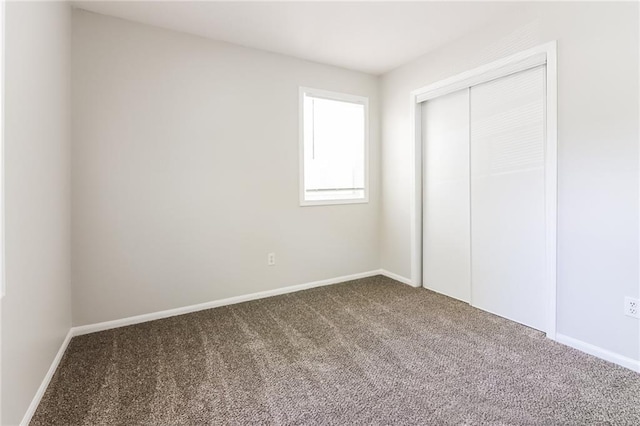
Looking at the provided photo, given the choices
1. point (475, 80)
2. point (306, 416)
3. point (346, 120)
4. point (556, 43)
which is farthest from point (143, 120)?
point (556, 43)

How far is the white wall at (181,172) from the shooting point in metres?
2.57

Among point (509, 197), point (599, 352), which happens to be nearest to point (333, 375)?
point (599, 352)

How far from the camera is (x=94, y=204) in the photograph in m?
2.57

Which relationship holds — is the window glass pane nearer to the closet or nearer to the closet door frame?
the closet

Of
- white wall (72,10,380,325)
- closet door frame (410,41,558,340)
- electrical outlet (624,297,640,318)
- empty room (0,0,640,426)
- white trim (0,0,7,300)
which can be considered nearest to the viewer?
white trim (0,0,7,300)

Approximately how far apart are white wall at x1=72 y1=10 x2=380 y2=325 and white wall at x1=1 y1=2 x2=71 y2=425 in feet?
0.76

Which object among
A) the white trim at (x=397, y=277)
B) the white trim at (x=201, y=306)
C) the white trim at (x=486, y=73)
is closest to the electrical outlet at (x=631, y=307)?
the white trim at (x=486, y=73)

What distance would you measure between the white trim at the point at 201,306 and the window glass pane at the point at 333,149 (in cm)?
95

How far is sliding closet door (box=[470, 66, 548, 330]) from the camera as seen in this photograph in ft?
8.25

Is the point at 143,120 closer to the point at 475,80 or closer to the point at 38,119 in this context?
the point at 38,119

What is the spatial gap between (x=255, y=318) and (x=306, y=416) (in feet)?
4.32

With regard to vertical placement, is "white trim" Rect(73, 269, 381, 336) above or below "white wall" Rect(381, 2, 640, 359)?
below

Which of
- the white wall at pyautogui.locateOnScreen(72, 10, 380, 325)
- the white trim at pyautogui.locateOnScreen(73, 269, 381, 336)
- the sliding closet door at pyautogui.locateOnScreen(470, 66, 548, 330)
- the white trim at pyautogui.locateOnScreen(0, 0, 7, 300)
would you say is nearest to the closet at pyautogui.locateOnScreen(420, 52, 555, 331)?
the sliding closet door at pyautogui.locateOnScreen(470, 66, 548, 330)

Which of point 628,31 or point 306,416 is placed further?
point 628,31
